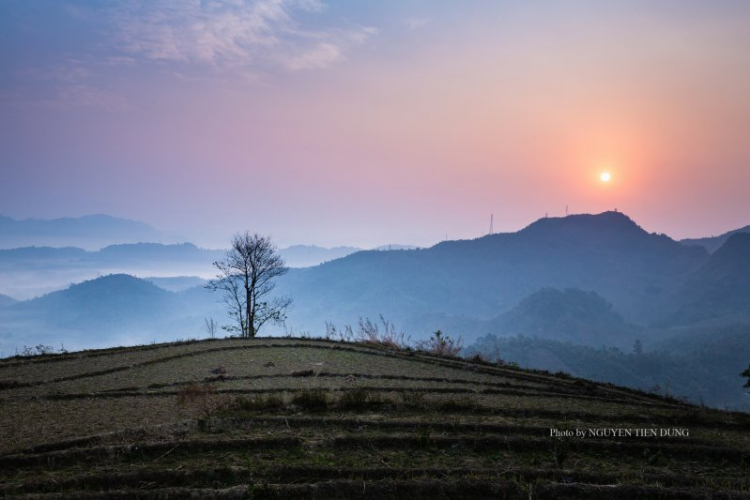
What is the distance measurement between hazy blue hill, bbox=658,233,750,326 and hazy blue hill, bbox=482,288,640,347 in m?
20.4

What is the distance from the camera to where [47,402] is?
9.28 metres

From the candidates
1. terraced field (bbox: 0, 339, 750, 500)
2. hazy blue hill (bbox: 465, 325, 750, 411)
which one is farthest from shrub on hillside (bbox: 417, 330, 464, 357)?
hazy blue hill (bbox: 465, 325, 750, 411)

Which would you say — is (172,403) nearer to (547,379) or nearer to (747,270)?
(547,379)

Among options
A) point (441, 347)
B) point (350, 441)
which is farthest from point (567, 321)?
point (350, 441)

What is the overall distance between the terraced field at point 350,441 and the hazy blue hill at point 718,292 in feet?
554

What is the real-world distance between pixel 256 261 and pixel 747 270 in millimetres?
194385

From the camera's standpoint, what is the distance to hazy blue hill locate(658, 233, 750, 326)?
158125mm

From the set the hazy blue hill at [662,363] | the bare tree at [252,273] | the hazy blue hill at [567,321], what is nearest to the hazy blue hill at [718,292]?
the hazy blue hill at [567,321]

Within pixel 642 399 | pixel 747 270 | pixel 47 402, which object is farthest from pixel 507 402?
pixel 747 270

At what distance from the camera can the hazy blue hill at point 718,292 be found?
158125 mm

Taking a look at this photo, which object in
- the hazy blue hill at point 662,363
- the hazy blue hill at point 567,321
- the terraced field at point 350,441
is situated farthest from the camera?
the hazy blue hill at point 567,321

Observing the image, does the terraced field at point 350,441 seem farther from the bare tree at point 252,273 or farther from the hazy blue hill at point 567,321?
the hazy blue hill at point 567,321

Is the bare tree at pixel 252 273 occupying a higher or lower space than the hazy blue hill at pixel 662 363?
higher

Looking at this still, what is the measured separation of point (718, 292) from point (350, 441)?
197974 millimetres
